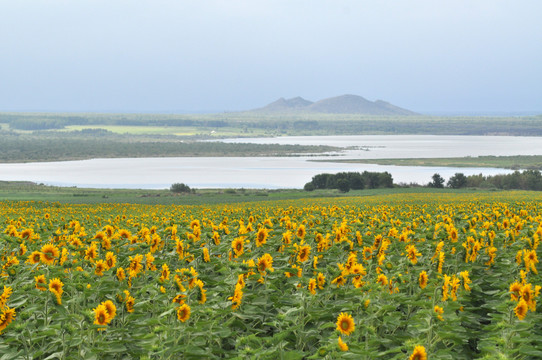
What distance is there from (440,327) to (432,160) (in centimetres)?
15520

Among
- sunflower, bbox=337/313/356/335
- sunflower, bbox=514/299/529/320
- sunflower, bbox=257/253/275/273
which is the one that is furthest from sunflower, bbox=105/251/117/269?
sunflower, bbox=514/299/529/320

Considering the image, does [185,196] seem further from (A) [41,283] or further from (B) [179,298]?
(B) [179,298]

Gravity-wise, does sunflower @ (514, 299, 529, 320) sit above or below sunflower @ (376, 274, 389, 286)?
above

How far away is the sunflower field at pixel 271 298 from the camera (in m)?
5.08

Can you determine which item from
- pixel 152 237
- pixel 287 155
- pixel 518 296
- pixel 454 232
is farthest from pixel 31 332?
pixel 287 155

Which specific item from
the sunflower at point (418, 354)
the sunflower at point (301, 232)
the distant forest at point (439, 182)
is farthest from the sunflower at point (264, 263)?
the distant forest at point (439, 182)

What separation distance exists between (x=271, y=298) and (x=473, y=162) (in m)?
150

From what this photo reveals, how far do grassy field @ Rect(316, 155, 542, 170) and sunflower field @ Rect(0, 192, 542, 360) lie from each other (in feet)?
450

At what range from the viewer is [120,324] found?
20.8ft

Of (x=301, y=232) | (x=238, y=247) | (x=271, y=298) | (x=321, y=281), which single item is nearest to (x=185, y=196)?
(x=301, y=232)

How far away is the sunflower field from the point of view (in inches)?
200

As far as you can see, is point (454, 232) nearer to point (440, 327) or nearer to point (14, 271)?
point (440, 327)

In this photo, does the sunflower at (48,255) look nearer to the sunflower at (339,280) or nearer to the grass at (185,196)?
the sunflower at (339,280)

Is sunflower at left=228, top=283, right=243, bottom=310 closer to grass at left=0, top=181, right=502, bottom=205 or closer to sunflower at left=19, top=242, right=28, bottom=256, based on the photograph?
sunflower at left=19, top=242, right=28, bottom=256
